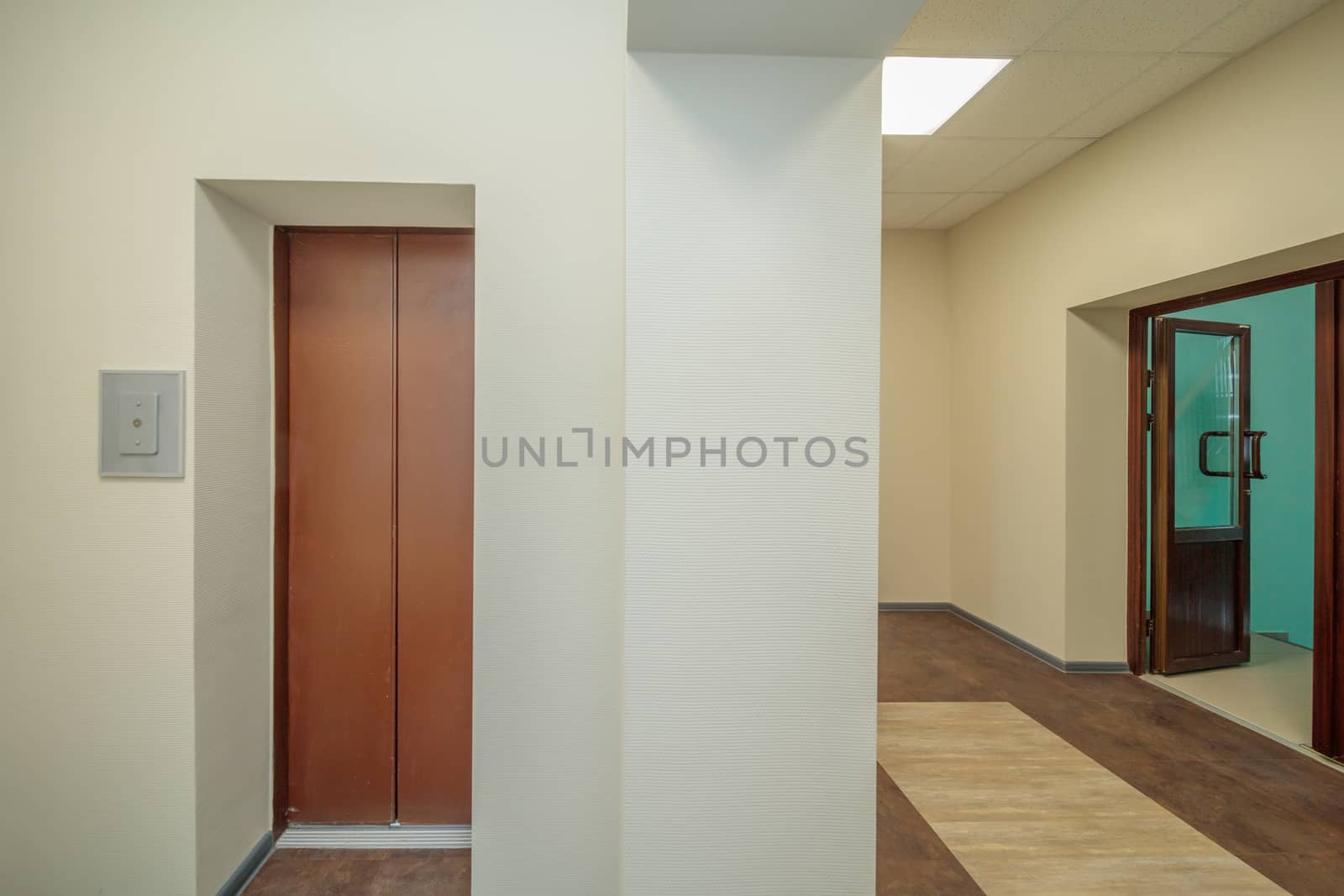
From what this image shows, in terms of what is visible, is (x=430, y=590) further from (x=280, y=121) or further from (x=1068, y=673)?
(x=1068, y=673)

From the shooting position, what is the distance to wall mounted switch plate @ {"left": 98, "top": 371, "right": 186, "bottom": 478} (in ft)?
6.42

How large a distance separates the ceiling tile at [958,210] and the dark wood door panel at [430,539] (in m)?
4.16

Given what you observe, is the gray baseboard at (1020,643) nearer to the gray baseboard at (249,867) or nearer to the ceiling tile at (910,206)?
the ceiling tile at (910,206)

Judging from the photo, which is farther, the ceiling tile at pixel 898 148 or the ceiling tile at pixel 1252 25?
the ceiling tile at pixel 898 148

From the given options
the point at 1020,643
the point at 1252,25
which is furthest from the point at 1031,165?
the point at 1020,643

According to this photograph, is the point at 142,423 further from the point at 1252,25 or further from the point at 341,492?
the point at 1252,25

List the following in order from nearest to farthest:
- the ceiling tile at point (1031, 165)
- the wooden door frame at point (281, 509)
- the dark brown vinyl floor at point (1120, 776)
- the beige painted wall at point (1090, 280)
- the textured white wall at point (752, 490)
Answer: the textured white wall at point (752, 490)
the dark brown vinyl floor at point (1120, 776)
the wooden door frame at point (281, 509)
the beige painted wall at point (1090, 280)
the ceiling tile at point (1031, 165)

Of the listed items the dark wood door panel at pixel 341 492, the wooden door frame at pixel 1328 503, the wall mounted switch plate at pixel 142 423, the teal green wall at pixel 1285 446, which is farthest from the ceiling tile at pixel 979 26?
the teal green wall at pixel 1285 446

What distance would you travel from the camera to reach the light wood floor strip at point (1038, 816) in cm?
228

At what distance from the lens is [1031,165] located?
434 cm

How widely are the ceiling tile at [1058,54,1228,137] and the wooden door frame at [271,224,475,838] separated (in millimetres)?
3290

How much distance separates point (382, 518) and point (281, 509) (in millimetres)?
352

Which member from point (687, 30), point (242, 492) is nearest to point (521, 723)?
point (242, 492)

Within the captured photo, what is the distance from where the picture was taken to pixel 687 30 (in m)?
1.54
